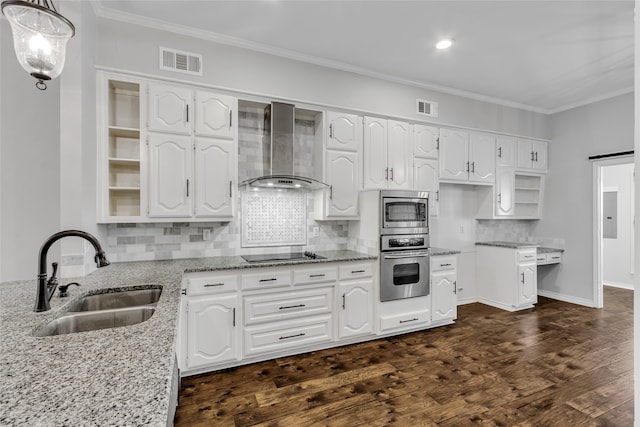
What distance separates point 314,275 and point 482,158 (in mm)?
3114

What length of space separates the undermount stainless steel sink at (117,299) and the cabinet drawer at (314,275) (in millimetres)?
1280

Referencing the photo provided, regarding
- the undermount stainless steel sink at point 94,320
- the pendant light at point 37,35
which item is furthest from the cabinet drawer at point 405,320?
the pendant light at point 37,35

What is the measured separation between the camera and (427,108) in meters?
3.97

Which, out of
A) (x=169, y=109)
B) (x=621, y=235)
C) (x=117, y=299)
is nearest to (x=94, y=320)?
(x=117, y=299)

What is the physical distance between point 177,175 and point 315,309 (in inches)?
71.4

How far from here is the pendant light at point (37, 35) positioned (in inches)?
53.0

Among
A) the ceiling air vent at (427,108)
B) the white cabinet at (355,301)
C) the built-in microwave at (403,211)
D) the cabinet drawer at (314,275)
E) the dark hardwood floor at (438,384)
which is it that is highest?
Answer: the ceiling air vent at (427,108)

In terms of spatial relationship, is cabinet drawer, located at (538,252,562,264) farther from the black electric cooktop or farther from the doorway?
the black electric cooktop

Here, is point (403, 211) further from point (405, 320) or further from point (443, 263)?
point (405, 320)

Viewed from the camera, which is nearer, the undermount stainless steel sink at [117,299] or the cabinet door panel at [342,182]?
the undermount stainless steel sink at [117,299]

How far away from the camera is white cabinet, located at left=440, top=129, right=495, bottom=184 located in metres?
4.06

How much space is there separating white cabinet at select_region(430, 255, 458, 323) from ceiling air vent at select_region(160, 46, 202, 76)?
10.7ft

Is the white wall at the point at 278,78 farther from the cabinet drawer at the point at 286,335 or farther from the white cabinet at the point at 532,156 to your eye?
the cabinet drawer at the point at 286,335

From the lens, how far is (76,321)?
4.75 ft
